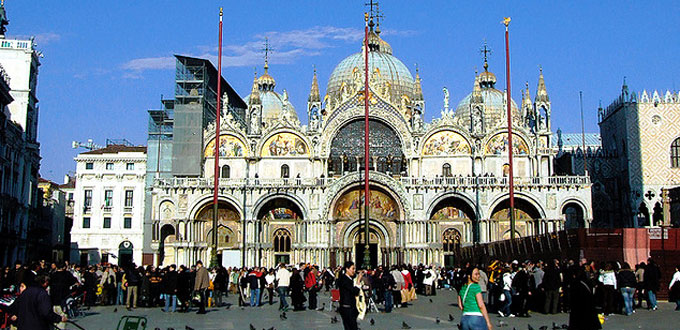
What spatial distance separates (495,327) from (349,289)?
650cm

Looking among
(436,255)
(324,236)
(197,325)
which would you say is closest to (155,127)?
(324,236)

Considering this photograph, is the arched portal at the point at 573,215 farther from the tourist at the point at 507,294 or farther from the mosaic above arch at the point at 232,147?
the tourist at the point at 507,294

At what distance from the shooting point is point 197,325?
2039cm

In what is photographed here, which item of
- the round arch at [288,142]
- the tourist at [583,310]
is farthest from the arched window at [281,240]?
the tourist at [583,310]

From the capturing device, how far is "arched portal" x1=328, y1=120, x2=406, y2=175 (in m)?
55.2

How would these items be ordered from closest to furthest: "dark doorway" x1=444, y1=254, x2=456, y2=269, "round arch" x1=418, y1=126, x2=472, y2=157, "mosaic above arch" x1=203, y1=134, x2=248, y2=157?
"dark doorway" x1=444, y1=254, x2=456, y2=269 < "round arch" x1=418, y1=126, x2=472, y2=157 < "mosaic above arch" x1=203, y1=134, x2=248, y2=157

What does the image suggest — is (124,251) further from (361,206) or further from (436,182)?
(436,182)

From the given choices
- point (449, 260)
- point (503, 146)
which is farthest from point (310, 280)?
point (503, 146)

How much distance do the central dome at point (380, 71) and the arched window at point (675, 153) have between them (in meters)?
20.7

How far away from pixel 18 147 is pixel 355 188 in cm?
2365

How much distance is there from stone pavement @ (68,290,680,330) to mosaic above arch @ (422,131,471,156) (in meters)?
28.8

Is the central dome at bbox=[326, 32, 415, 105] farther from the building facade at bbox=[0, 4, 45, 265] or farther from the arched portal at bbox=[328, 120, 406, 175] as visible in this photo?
the building facade at bbox=[0, 4, 45, 265]

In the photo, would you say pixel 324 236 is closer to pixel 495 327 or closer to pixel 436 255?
pixel 436 255

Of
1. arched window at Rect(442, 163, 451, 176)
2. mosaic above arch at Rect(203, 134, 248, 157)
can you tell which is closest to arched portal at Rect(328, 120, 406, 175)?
arched window at Rect(442, 163, 451, 176)
